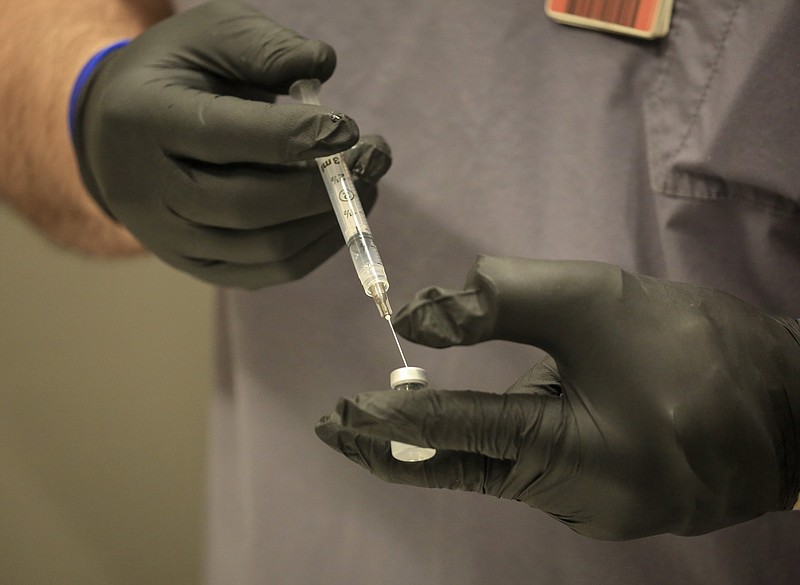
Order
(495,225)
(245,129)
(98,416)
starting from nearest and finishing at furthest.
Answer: (245,129) → (495,225) → (98,416)

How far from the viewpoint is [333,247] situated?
0.59 meters

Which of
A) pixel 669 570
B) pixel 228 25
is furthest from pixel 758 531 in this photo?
pixel 228 25

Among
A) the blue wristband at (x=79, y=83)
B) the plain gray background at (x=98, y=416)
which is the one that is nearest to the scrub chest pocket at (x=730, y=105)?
the blue wristband at (x=79, y=83)

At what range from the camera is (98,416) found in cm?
107

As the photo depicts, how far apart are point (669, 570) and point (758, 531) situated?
0.07 m

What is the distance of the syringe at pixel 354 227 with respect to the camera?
18.8 inches

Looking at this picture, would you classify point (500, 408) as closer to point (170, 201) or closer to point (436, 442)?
point (436, 442)

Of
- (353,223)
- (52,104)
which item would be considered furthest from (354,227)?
(52,104)

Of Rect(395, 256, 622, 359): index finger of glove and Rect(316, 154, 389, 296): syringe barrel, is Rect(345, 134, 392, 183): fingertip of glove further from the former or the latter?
Rect(395, 256, 622, 359): index finger of glove

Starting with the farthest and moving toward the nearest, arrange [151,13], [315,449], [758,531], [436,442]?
[151,13]
[315,449]
[758,531]
[436,442]

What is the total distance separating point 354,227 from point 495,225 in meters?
0.15

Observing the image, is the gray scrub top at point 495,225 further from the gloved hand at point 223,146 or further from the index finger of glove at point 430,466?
the index finger of glove at point 430,466

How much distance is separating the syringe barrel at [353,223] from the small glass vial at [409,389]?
0.10 m

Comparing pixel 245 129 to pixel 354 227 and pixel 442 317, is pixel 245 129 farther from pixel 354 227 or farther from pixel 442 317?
pixel 442 317
